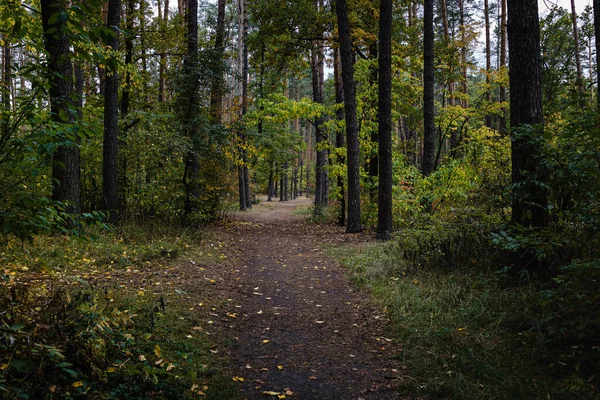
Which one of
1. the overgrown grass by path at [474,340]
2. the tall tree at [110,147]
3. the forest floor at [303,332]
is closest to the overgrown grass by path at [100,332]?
the forest floor at [303,332]

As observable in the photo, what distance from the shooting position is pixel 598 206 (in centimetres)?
418

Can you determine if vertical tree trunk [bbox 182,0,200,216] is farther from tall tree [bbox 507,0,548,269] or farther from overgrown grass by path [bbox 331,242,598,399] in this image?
tall tree [bbox 507,0,548,269]

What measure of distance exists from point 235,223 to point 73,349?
12.5 metres

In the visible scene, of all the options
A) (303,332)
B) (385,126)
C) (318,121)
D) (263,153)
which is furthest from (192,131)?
(318,121)

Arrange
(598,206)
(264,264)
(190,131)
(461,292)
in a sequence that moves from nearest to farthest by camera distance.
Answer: (598,206)
(461,292)
(264,264)
(190,131)

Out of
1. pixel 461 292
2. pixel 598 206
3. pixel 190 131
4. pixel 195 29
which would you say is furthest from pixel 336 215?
pixel 598 206

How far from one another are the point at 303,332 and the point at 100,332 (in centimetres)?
258

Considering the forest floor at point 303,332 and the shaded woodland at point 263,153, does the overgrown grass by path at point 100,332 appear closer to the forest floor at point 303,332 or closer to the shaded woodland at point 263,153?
the shaded woodland at point 263,153

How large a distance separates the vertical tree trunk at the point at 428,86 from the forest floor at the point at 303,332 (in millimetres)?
5895

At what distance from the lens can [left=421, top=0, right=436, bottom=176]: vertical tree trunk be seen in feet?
39.5

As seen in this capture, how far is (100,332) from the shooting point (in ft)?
11.3

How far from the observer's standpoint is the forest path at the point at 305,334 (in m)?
3.78

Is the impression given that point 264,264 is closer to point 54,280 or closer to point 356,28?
point 54,280

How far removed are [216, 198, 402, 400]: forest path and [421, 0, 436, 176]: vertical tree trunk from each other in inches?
236
